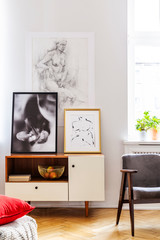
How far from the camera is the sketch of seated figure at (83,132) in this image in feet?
12.4

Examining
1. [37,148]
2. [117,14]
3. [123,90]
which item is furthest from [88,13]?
[37,148]

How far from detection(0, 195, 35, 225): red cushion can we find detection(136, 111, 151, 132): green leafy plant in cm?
222

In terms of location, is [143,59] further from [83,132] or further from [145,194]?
[145,194]

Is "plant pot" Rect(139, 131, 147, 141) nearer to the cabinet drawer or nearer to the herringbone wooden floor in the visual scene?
the herringbone wooden floor

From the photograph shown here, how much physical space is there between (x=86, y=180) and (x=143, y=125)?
1.07 meters

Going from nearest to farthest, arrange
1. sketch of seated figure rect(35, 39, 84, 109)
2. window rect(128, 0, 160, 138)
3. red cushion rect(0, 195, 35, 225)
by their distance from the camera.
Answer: red cushion rect(0, 195, 35, 225)
sketch of seated figure rect(35, 39, 84, 109)
window rect(128, 0, 160, 138)

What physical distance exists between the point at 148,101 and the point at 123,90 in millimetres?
511

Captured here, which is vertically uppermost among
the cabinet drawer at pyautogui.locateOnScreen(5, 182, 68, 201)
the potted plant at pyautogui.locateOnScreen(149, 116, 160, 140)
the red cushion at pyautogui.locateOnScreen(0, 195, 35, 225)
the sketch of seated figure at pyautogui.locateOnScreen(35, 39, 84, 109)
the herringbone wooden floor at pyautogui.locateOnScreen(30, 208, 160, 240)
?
the sketch of seated figure at pyautogui.locateOnScreen(35, 39, 84, 109)

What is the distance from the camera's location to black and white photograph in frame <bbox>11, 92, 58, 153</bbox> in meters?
3.73

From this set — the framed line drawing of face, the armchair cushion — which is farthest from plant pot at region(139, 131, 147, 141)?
the armchair cushion

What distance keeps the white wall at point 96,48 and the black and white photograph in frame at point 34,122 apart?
0.20 metres

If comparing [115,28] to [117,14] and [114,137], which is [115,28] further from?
[114,137]

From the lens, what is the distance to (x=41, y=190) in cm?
346

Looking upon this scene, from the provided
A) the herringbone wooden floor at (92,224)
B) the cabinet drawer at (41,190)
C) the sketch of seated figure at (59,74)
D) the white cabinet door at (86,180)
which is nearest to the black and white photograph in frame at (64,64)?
the sketch of seated figure at (59,74)
